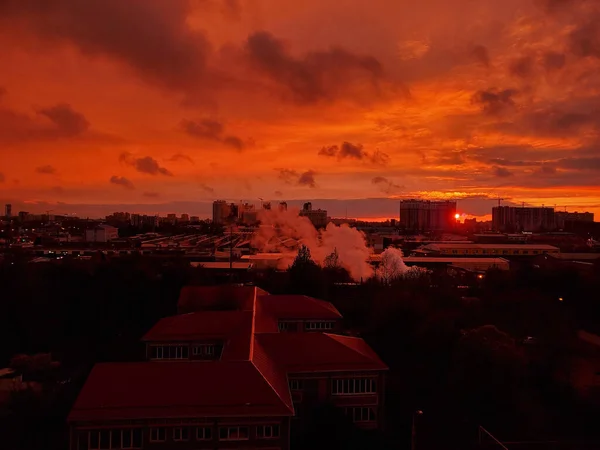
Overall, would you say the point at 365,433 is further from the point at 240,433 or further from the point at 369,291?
the point at 369,291

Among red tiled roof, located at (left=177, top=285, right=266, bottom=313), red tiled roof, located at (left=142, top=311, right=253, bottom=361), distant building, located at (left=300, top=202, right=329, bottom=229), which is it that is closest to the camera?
red tiled roof, located at (left=142, top=311, right=253, bottom=361)

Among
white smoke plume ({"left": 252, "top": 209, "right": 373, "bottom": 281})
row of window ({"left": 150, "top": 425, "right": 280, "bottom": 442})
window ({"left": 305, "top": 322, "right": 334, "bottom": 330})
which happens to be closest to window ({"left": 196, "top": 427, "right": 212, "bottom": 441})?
row of window ({"left": 150, "top": 425, "right": 280, "bottom": 442})

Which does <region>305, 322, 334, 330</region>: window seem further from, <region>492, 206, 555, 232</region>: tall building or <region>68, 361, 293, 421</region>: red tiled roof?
<region>492, 206, 555, 232</region>: tall building

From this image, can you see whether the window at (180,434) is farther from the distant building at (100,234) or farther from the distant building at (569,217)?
the distant building at (569,217)

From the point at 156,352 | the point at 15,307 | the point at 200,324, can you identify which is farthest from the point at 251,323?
the point at 15,307

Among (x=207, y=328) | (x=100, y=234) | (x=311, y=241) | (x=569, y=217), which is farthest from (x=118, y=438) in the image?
(x=569, y=217)

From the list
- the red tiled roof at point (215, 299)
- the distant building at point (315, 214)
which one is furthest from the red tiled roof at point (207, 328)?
the distant building at point (315, 214)
